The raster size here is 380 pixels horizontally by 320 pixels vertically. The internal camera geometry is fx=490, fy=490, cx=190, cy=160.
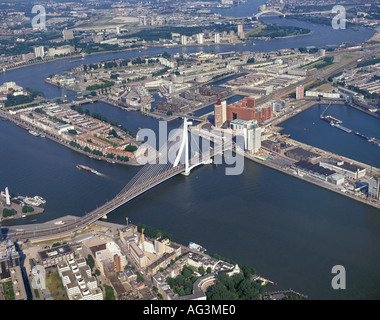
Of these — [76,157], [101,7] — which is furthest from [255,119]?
[101,7]

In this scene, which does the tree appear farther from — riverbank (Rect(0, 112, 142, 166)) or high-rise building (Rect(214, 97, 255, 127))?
high-rise building (Rect(214, 97, 255, 127))

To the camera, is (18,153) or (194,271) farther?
(18,153)

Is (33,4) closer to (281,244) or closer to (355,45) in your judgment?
(355,45)

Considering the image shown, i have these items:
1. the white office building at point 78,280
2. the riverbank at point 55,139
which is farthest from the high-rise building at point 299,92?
the white office building at point 78,280

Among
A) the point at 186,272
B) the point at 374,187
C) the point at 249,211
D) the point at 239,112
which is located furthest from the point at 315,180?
the point at 186,272

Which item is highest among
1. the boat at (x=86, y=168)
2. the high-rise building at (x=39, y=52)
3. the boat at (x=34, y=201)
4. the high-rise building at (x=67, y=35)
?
the high-rise building at (x=67, y=35)

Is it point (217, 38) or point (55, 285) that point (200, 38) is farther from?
point (55, 285)

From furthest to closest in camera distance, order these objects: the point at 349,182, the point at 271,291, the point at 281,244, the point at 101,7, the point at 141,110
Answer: the point at 101,7 → the point at 141,110 → the point at 349,182 → the point at 281,244 → the point at 271,291

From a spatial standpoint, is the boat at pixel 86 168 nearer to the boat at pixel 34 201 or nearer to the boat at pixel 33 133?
the boat at pixel 34 201

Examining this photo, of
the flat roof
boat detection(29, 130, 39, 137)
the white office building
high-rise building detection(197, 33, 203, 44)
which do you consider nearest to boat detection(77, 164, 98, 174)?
boat detection(29, 130, 39, 137)
